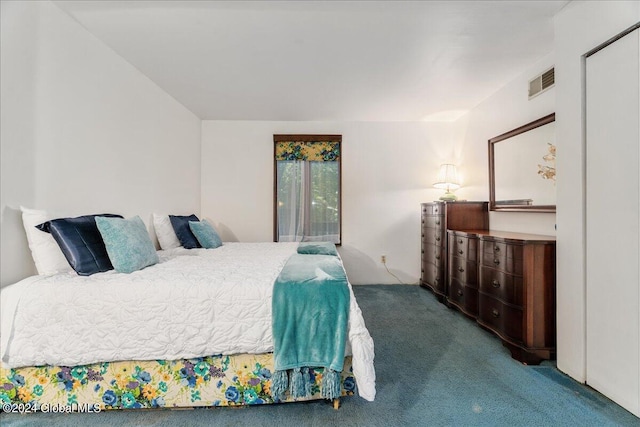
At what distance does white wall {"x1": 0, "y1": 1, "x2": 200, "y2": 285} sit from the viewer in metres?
1.62

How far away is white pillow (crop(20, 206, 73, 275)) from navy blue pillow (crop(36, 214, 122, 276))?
4 centimetres

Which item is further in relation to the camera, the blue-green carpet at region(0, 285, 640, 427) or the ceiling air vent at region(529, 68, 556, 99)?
the ceiling air vent at region(529, 68, 556, 99)

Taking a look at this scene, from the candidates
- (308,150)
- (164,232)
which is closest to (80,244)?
(164,232)

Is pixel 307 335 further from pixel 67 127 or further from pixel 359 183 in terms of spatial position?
pixel 359 183

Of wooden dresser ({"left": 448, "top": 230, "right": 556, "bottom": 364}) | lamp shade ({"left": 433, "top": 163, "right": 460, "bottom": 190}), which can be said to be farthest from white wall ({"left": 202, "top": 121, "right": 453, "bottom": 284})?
wooden dresser ({"left": 448, "top": 230, "right": 556, "bottom": 364})

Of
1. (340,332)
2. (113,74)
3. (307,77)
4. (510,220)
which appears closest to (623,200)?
(510,220)

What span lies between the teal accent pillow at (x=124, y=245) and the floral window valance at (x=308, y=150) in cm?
250

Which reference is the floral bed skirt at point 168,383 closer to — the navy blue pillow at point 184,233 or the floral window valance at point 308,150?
the navy blue pillow at point 184,233

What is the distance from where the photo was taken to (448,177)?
3.87 m

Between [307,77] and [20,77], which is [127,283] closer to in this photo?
[20,77]

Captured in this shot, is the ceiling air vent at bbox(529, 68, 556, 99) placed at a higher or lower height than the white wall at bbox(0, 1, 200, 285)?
higher

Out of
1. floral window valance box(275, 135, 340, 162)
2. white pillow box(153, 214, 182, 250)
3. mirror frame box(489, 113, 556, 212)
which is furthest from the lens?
floral window valance box(275, 135, 340, 162)

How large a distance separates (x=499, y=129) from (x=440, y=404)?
2.98 metres

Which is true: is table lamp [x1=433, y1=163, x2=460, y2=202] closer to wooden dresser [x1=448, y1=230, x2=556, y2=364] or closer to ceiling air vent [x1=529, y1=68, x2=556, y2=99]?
ceiling air vent [x1=529, y1=68, x2=556, y2=99]
